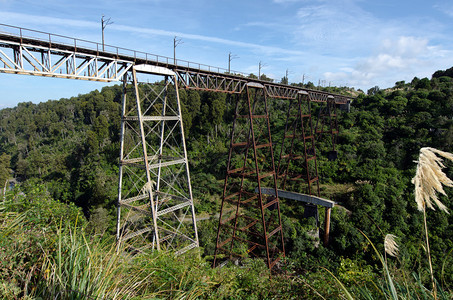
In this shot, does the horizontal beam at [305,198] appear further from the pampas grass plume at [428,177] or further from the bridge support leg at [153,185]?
the pampas grass plume at [428,177]

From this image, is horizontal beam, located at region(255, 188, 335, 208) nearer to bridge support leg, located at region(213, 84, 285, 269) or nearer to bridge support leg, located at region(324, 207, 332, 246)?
bridge support leg, located at region(324, 207, 332, 246)

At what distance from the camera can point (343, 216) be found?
17.0m

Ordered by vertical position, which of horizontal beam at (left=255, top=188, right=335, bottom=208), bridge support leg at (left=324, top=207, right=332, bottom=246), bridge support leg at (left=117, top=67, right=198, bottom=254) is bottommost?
bridge support leg at (left=324, top=207, right=332, bottom=246)

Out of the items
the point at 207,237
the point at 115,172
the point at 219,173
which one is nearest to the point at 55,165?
the point at 115,172

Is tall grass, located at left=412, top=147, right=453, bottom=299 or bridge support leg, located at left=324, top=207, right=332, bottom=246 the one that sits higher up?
tall grass, located at left=412, top=147, right=453, bottom=299

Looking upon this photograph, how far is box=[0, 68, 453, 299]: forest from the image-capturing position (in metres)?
2.93

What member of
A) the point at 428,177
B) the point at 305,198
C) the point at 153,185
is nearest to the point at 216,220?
the point at 305,198

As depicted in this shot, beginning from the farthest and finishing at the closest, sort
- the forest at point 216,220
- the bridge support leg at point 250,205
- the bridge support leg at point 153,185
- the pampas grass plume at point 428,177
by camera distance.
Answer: the bridge support leg at point 250,205, the bridge support leg at point 153,185, the forest at point 216,220, the pampas grass plume at point 428,177

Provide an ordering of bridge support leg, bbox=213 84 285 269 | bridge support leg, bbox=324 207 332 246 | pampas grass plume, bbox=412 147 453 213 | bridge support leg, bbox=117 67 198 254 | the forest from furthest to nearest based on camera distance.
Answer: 1. bridge support leg, bbox=324 207 332 246
2. bridge support leg, bbox=213 84 285 269
3. bridge support leg, bbox=117 67 198 254
4. the forest
5. pampas grass plume, bbox=412 147 453 213

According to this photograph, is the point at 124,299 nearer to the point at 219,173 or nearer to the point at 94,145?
the point at 219,173

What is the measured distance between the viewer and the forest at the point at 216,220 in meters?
2.93

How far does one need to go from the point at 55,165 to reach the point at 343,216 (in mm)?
32868

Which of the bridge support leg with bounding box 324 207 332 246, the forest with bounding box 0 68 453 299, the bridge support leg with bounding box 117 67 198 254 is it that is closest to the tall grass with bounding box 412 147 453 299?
the forest with bounding box 0 68 453 299

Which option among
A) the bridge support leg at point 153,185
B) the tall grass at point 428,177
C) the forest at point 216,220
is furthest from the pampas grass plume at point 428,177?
the bridge support leg at point 153,185
